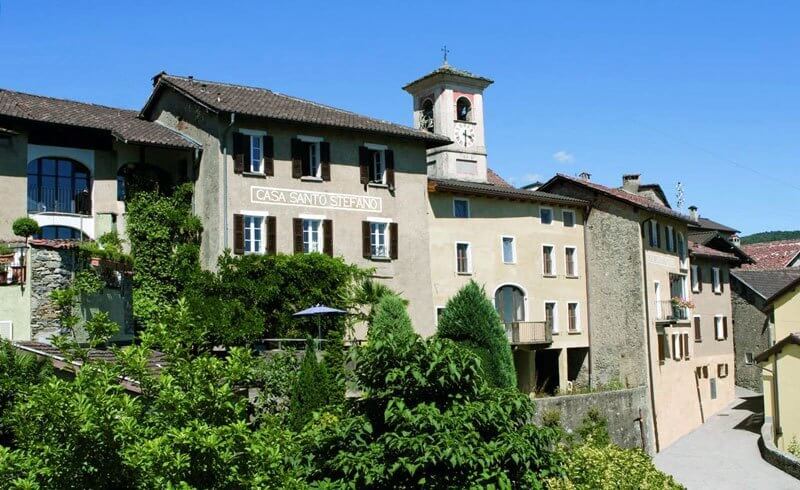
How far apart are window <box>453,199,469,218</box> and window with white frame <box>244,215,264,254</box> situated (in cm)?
925

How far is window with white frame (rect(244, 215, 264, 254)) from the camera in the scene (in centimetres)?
3023

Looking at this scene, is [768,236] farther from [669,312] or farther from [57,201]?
[57,201]

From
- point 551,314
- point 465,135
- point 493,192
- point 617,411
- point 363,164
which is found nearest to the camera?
point 363,164

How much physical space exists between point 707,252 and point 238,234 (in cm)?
2847

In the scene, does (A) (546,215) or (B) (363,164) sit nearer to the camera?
(B) (363,164)

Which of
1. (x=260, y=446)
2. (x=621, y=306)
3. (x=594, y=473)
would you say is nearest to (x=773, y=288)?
(x=621, y=306)

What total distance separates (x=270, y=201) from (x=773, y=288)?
34416 millimetres

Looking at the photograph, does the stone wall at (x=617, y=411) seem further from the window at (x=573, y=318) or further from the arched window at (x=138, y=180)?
the arched window at (x=138, y=180)

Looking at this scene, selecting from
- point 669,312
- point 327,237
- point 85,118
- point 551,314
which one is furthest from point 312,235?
point 669,312

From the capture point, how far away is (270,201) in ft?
101

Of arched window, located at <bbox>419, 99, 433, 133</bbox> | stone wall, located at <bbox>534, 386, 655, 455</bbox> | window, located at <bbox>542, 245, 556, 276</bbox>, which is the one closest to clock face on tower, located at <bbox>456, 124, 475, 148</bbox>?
arched window, located at <bbox>419, 99, 433, 133</bbox>

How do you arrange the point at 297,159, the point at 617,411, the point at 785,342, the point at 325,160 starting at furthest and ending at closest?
the point at 617,411 < the point at 785,342 < the point at 325,160 < the point at 297,159

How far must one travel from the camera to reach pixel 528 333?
1528 inches

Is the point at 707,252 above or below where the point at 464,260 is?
above
